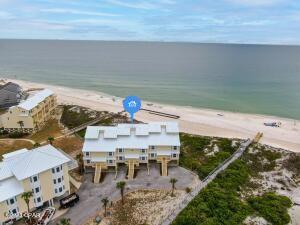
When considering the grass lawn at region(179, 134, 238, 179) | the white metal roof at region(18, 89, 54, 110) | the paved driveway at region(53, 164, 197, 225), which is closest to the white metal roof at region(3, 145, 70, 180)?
the paved driveway at region(53, 164, 197, 225)

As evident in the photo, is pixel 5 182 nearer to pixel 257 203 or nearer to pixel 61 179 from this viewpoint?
pixel 61 179

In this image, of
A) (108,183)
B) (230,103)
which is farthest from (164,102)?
(108,183)

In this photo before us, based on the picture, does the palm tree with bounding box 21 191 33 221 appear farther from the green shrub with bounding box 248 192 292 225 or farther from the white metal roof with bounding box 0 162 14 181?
the green shrub with bounding box 248 192 292 225

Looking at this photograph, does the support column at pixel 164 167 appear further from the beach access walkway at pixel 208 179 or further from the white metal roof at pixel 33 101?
the white metal roof at pixel 33 101

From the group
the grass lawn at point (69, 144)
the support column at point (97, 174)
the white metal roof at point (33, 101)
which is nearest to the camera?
the support column at point (97, 174)

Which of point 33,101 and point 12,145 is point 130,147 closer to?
point 12,145

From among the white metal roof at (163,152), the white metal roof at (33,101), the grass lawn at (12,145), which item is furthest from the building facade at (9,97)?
the white metal roof at (163,152)

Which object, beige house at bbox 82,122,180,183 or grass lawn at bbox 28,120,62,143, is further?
grass lawn at bbox 28,120,62,143
